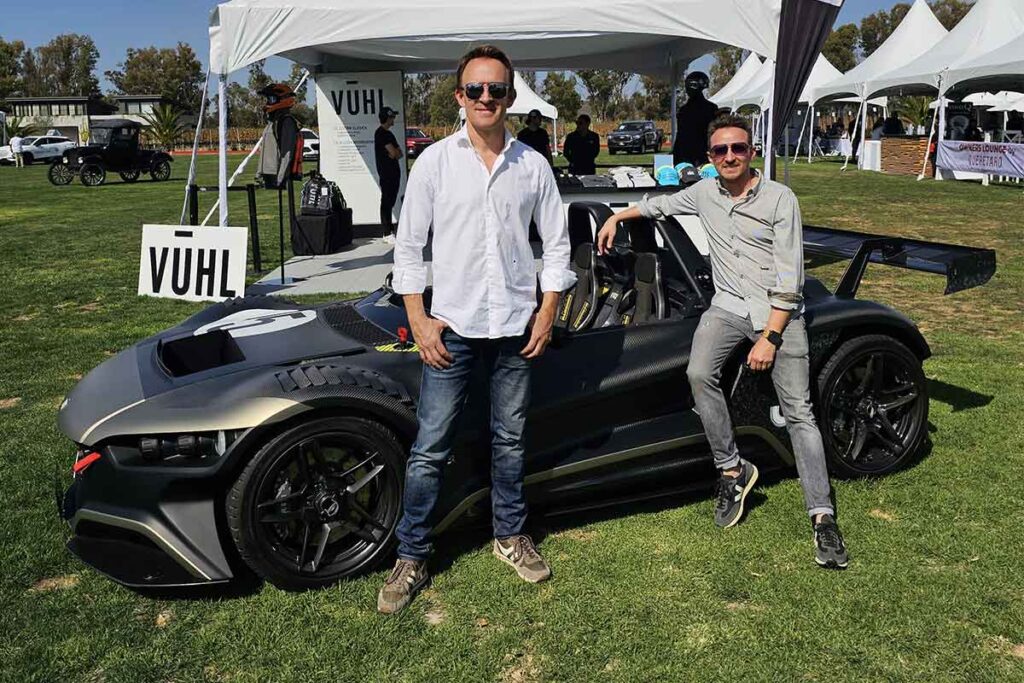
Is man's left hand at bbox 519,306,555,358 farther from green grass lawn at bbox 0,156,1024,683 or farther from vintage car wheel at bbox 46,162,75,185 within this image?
vintage car wheel at bbox 46,162,75,185

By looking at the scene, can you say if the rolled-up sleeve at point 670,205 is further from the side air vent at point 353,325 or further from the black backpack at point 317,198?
the black backpack at point 317,198

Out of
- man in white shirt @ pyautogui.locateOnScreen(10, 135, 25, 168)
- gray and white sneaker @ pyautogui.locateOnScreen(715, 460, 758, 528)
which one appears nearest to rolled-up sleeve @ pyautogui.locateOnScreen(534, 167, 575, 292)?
gray and white sneaker @ pyautogui.locateOnScreen(715, 460, 758, 528)

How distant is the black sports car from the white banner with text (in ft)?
62.0

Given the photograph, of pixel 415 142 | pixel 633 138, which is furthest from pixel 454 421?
pixel 633 138

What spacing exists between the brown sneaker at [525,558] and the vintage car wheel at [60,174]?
2721cm

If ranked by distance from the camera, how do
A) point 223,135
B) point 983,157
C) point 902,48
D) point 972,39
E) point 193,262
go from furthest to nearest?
point 902,48
point 972,39
point 983,157
point 223,135
point 193,262

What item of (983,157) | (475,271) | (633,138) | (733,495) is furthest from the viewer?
(633,138)

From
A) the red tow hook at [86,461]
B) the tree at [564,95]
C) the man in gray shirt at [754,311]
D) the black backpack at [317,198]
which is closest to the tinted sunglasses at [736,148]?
the man in gray shirt at [754,311]

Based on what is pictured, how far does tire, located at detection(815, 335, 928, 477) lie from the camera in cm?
375

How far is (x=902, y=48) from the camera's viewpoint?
28.6 m

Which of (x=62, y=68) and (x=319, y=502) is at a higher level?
(x=62, y=68)

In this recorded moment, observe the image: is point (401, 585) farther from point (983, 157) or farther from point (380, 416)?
point (983, 157)

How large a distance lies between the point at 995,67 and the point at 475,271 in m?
21.3

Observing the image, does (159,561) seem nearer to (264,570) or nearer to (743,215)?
(264,570)
